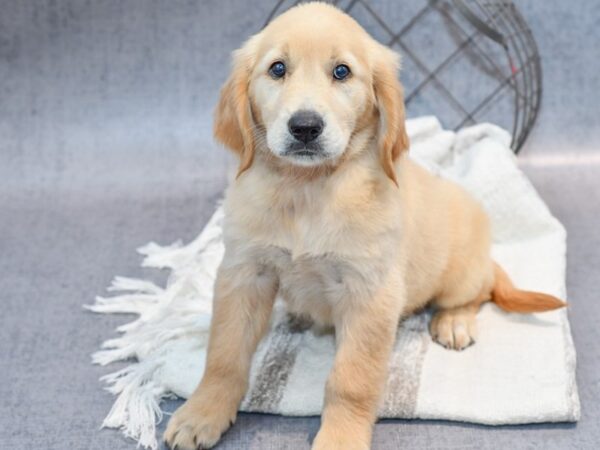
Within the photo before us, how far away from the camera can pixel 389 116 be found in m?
1.84

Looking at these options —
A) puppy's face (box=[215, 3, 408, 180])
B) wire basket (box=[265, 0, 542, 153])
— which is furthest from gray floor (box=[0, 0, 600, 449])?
puppy's face (box=[215, 3, 408, 180])

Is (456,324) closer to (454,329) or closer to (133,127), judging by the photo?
(454,329)

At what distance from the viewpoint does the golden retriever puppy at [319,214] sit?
177 cm

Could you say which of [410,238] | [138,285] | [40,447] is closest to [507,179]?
[410,238]

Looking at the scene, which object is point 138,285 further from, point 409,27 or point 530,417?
point 409,27

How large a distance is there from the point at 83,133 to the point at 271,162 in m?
1.65

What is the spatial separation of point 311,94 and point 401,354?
0.83 m

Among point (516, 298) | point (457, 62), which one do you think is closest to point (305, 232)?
point (516, 298)

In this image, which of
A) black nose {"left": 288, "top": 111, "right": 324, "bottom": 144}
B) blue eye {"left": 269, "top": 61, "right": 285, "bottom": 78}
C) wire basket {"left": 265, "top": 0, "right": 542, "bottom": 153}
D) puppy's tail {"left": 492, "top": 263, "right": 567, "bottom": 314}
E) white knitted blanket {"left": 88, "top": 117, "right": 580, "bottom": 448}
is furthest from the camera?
wire basket {"left": 265, "top": 0, "right": 542, "bottom": 153}

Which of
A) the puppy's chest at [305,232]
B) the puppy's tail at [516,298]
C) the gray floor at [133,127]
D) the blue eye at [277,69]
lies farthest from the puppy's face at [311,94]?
the gray floor at [133,127]

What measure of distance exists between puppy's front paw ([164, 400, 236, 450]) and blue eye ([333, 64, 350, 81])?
0.80 metres

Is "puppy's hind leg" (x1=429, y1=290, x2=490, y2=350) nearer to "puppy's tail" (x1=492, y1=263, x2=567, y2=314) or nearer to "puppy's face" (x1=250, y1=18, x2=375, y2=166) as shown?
"puppy's tail" (x1=492, y1=263, x2=567, y2=314)

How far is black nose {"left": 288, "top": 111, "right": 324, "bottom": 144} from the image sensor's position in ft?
5.51

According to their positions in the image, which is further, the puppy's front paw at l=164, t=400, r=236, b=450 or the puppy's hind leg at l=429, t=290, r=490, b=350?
the puppy's hind leg at l=429, t=290, r=490, b=350
